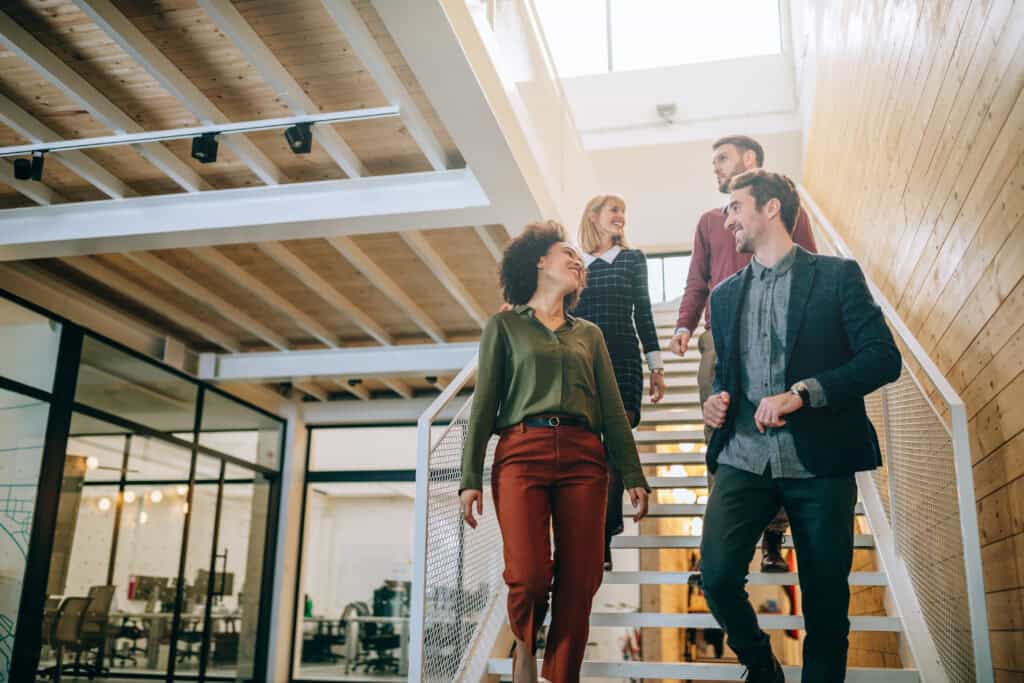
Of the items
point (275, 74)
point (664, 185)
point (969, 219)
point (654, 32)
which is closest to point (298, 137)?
point (275, 74)

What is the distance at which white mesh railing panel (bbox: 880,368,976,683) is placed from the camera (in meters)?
2.87

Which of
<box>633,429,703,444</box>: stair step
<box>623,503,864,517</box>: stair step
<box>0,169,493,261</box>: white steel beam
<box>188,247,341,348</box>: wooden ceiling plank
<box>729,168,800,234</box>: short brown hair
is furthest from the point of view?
<box>188,247,341,348</box>: wooden ceiling plank

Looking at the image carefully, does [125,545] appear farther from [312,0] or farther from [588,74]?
[588,74]

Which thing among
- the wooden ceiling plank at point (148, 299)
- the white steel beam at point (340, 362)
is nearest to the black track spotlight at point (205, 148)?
the wooden ceiling plank at point (148, 299)

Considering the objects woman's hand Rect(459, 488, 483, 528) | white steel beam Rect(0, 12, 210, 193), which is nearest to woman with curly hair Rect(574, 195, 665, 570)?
woman's hand Rect(459, 488, 483, 528)

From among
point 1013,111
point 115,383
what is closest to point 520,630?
point 1013,111

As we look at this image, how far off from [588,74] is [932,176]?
27.6ft

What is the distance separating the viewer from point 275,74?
14.6 feet

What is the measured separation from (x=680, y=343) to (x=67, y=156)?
366cm

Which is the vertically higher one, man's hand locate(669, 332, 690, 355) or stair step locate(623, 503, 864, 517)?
man's hand locate(669, 332, 690, 355)

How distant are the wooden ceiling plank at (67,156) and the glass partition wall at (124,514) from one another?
1797mm

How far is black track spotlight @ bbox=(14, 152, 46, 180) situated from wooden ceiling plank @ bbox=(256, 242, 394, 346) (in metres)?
1.60

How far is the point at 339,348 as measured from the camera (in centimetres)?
902

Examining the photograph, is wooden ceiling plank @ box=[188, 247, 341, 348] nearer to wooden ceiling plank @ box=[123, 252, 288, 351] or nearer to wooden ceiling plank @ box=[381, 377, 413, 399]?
wooden ceiling plank @ box=[123, 252, 288, 351]
